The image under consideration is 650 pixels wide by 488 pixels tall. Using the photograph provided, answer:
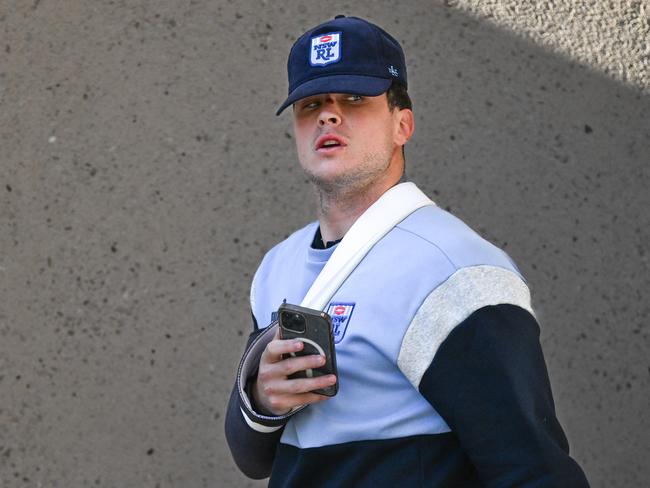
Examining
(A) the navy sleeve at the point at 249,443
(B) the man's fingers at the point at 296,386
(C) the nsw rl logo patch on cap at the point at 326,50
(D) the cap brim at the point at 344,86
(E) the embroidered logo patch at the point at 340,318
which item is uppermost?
(C) the nsw rl logo patch on cap at the point at 326,50

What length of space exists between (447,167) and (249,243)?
79 cm

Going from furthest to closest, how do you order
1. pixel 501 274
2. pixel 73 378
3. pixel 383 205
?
1. pixel 73 378
2. pixel 383 205
3. pixel 501 274

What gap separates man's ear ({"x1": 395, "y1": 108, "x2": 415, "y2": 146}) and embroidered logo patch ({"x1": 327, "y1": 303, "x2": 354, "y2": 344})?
53 cm

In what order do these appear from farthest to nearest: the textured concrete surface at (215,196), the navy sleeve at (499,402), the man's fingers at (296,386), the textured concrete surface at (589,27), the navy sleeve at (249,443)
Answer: the textured concrete surface at (589,27)
the textured concrete surface at (215,196)
the navy sleeve at (249,443)
the man's fingers at (296,386)
the navy sleeve at (499,402)

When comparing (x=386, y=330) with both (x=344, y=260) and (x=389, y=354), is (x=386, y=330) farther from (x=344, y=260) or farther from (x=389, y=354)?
(x=344, y=260)

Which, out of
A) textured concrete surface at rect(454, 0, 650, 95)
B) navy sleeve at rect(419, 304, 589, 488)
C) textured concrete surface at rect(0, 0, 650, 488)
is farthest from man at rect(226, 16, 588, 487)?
textured concrete surface at rect(454, 0, 650, 95)

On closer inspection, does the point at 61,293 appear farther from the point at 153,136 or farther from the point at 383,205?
the point at 383,205

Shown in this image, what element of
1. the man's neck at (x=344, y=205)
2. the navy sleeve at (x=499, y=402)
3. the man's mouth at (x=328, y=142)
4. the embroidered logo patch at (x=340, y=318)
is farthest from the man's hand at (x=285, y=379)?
the man's mouth at (x=328, y=142)

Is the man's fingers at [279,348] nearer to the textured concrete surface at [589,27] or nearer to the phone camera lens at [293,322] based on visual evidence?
the phone camera lens at [293,322]

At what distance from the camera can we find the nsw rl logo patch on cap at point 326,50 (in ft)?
7.77

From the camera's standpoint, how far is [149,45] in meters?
3.74

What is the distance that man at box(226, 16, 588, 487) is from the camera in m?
1.92

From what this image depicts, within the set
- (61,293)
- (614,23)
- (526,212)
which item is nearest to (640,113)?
(614,23)

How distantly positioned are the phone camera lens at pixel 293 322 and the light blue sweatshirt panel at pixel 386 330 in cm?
11
